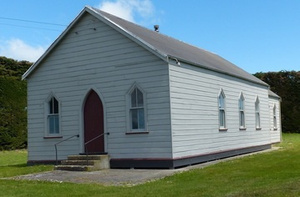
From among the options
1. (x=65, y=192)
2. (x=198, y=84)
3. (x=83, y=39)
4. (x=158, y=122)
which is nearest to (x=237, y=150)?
(x=198, y=84)

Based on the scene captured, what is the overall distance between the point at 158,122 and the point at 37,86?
6.29 meters

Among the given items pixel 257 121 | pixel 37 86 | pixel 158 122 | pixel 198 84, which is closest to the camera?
pixel 158 122

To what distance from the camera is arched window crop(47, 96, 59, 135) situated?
18938mm

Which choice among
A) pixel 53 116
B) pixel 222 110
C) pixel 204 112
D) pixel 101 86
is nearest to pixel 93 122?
pixel 101 86

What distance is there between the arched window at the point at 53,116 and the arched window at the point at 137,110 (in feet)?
12.3

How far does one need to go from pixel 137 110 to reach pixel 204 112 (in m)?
3.15

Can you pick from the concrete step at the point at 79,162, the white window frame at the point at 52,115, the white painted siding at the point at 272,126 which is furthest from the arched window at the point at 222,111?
the white painted siding at the point at 272,126

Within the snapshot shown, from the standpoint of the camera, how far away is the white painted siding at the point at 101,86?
16.2 m

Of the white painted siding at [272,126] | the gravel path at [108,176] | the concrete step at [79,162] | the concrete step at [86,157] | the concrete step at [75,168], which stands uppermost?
the white painted siding at [272,126]

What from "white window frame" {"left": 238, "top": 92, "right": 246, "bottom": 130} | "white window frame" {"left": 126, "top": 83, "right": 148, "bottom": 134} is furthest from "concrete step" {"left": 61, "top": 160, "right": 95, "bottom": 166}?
"white window frame" {"left": 238, "top": 92, "right": 246, "bottom": 130}

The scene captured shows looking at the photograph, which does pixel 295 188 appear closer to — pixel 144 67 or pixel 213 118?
pixel 144 67

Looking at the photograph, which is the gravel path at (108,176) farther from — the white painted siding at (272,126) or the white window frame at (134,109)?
the white painted siding at (272,126)

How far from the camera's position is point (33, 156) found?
19.5 metres

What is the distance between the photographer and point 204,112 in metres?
18.4
